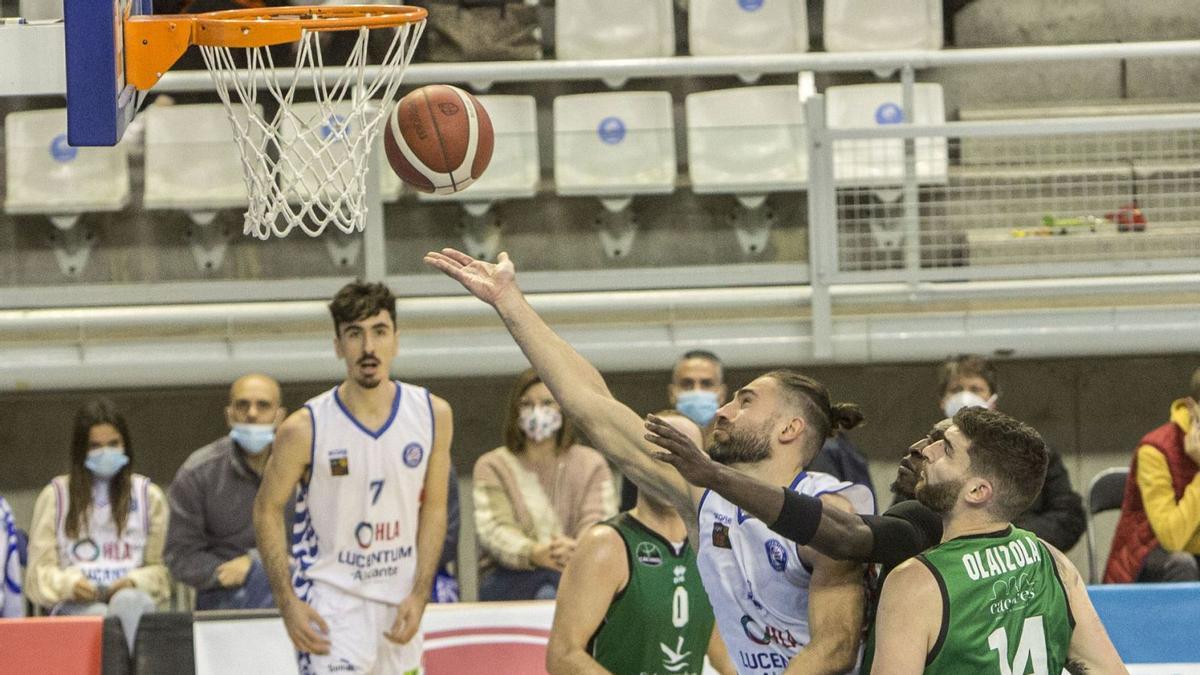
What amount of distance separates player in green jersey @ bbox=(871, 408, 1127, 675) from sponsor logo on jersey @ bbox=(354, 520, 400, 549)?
116 inches

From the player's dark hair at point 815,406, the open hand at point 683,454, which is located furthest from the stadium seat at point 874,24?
the open hand at point 683,454

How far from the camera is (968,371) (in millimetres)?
7555

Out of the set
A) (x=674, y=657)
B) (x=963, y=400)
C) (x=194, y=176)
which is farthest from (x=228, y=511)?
(x=963, y=400)

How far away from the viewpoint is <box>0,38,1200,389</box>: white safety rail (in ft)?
26.9

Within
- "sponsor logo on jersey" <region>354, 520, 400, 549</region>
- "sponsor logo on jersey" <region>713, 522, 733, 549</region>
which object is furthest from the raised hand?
"sponsor logo on jersey" <region>354, 520, 400, 549</region>

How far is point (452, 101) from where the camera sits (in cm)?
571

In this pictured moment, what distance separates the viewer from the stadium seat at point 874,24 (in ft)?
31.1

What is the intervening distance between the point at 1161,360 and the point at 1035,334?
136 centimetres

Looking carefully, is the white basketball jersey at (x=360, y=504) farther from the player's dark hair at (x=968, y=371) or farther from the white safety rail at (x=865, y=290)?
the player's dark hair at (x=968, y=371)

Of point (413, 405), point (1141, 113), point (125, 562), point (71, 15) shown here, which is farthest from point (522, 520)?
point (1141, 113)

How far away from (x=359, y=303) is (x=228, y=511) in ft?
5.15

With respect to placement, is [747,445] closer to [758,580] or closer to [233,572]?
[758,580]

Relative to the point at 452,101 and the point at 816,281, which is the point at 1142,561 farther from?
the point at 452,101

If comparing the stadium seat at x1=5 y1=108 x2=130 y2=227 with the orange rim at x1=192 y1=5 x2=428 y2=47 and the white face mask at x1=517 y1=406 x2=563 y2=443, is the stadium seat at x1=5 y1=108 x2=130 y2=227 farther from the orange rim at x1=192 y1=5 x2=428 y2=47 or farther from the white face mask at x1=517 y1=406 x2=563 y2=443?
the orange rim at x1=192 y1=5 x2=428 y2=47
